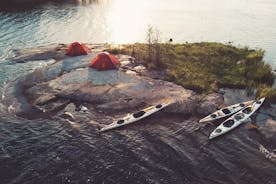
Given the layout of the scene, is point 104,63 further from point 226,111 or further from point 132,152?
point 132,152

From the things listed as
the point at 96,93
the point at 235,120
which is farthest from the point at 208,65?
the point at 96,93

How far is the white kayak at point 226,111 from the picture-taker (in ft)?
66.5

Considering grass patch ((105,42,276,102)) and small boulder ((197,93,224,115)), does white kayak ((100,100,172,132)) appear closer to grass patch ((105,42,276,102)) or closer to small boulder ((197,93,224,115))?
small boulder ((197,93,224,115))

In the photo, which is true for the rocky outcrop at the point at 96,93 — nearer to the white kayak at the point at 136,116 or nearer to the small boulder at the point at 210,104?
the small boulder at the point at 210,104

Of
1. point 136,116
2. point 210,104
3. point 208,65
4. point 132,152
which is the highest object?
point 208,65

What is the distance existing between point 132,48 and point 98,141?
1742cm

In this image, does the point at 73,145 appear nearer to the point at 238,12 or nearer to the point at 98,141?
the point at 98,141

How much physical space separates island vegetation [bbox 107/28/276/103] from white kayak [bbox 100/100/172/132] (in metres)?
4.24

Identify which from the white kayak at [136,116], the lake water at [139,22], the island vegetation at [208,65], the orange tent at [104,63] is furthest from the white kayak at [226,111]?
the lake water at [139,22]

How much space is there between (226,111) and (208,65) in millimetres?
8786

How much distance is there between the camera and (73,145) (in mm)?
18203

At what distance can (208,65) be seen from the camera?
94.7 ft

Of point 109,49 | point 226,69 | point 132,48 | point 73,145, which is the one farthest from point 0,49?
point 226,69

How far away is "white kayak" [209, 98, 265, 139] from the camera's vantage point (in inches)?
746
